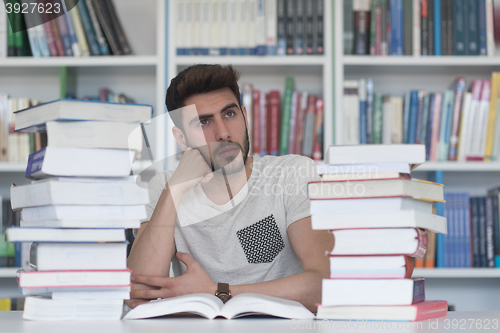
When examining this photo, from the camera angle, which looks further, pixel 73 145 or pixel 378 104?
pixel 378 104

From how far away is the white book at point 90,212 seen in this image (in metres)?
0.73

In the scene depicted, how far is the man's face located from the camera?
140cm

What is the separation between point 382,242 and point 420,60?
1.46 metres

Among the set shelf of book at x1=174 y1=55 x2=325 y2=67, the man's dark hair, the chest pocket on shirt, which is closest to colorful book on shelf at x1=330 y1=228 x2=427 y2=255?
the chest pocket on shirt

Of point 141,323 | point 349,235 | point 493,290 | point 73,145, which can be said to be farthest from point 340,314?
point 493,290

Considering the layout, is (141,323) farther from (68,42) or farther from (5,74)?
(5,74)

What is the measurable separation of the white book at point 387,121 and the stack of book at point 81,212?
1.39 metres

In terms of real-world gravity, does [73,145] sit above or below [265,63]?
below

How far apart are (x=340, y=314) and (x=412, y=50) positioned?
154 cm

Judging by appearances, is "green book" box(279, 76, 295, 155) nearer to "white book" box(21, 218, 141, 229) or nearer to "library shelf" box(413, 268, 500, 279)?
"library shelf" box(413, 268, 500, 279)

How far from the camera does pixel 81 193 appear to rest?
2.43 ft

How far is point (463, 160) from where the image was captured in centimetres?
192

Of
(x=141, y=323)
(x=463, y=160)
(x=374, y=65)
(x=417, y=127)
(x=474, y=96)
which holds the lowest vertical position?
(x=141, y=323)

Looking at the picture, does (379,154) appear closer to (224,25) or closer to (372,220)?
(372,220)
